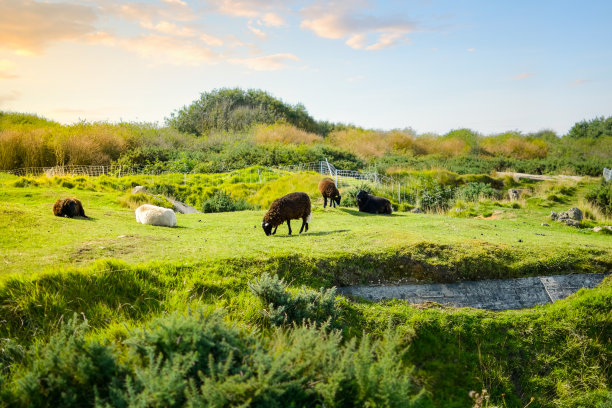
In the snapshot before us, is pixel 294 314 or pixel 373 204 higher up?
pixel 373 204

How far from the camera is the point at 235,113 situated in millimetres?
49125

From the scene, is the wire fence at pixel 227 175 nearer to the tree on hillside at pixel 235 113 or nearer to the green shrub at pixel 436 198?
the green shrub at pixel 436 198

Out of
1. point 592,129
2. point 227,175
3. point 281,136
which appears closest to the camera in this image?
point 227,175

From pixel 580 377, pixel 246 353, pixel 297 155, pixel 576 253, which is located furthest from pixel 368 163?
pixel 246 353

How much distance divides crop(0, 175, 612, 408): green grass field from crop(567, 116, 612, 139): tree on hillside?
54.2 m

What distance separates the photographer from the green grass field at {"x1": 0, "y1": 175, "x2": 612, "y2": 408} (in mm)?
3852

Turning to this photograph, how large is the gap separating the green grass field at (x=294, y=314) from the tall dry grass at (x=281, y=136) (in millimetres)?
31095

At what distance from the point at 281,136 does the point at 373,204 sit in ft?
85.1

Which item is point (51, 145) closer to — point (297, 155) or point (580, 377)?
point (297, 155)

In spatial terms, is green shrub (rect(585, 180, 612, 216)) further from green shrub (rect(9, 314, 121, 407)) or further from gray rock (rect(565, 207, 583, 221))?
green shrub (rect(9, 314, 121, 407))

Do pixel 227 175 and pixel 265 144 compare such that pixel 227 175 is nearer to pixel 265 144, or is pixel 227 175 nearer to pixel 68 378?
pixel 265 144

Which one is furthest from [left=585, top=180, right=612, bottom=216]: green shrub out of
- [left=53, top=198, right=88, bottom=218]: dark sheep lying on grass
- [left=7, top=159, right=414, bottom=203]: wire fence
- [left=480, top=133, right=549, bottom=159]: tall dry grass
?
[left=480, top=133, right=549, bottom=159]: tall dry grass

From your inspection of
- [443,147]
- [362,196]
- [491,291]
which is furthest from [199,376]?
[443,147]

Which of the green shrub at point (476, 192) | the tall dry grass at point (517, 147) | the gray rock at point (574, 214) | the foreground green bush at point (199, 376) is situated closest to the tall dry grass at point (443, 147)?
the tall dry grass at point (517, 147)
